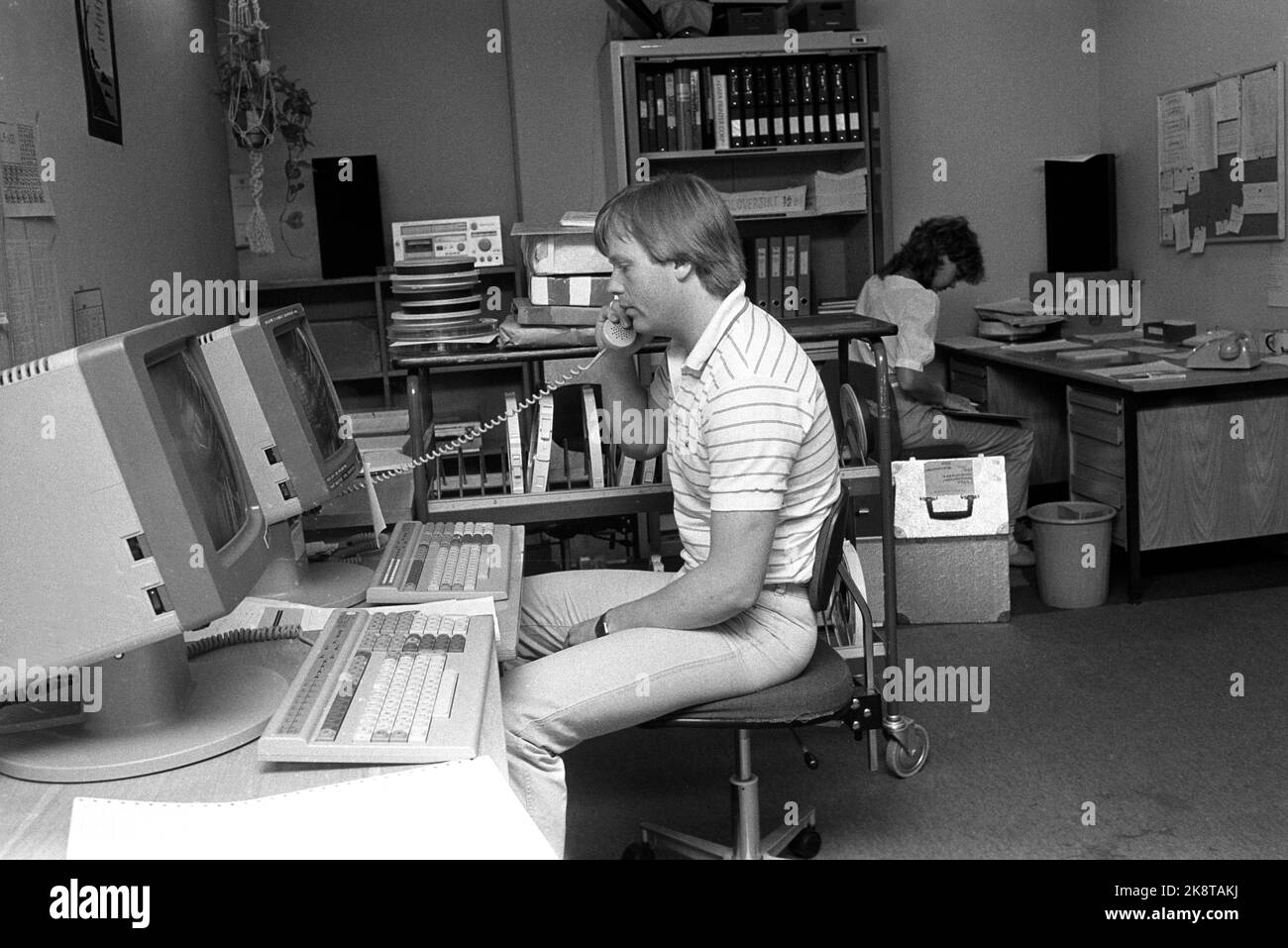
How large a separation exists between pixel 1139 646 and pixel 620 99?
9.29 ft

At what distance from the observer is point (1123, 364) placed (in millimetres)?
4555

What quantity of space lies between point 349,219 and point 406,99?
0.61 m

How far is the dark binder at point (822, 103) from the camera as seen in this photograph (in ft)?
17.3

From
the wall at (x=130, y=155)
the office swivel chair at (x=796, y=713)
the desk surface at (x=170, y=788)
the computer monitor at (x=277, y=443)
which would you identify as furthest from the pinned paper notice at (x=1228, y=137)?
the desk surface at (x=170, y=788)

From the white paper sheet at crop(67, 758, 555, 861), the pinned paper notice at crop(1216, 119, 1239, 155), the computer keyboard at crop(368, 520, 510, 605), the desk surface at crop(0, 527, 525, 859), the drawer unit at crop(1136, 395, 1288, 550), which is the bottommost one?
the drawer unit at crop(1136, 395, 1288, 550)

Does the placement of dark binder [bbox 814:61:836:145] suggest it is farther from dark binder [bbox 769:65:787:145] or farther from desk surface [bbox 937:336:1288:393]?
desk surface [bbox 937:336:1288:393]

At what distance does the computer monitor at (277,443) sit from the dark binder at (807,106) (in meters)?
3.67

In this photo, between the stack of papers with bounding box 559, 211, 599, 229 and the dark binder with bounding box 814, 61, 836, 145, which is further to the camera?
the dark binder with bounding box 814, 61, 836, 145

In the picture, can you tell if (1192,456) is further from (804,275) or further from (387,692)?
(387,692)

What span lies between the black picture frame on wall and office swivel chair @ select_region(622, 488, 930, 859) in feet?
7.20

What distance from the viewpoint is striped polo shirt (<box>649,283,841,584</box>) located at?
6.40ft

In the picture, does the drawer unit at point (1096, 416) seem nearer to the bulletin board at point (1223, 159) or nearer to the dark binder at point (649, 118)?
the bulletin board at point (1223, 159)

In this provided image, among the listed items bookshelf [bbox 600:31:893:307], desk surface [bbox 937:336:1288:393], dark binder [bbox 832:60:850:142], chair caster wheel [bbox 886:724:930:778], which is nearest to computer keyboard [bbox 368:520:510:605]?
chair caster wheel [bbox 886:724:930:778]

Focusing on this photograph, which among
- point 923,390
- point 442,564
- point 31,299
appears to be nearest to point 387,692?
point 442,564
